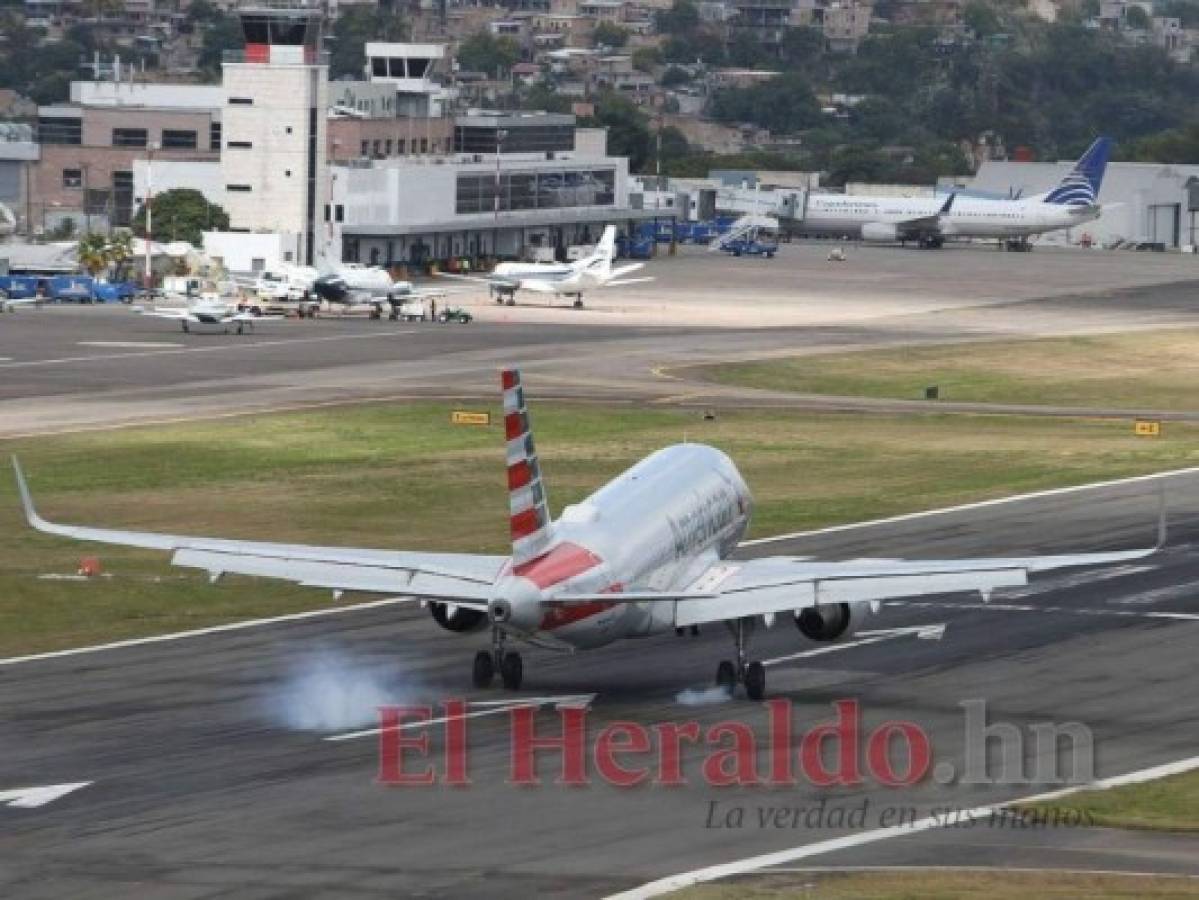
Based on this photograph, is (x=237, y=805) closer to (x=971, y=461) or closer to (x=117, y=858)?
(x=117, y=858)

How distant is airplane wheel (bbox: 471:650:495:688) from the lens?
209ft

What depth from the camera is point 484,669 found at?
63.8 meters

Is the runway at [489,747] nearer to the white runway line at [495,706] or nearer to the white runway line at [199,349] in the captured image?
the white runway line at [495,706]

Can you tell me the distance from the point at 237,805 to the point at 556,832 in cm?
588

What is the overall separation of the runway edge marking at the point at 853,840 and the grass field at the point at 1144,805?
41 centimetres

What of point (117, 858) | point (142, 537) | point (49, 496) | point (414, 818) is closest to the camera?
point (117, 858)

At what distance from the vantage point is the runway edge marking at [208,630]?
70062mm

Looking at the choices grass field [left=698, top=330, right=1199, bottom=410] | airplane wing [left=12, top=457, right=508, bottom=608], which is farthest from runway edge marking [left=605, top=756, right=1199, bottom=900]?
grass field [left=698, top=330, right=1199, bottom=410]

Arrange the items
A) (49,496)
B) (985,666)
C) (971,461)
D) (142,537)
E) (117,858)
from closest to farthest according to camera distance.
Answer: (117,858), (142,537), (985,666), (49,496), (971,461)

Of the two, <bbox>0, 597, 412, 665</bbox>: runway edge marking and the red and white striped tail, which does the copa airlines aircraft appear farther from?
<bbox>0, 597, 412, 665</bbox>: runway edge marking

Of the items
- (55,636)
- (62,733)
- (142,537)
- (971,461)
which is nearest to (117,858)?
(62,733)

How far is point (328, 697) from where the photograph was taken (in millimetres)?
64250

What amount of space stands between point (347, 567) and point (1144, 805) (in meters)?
16.9

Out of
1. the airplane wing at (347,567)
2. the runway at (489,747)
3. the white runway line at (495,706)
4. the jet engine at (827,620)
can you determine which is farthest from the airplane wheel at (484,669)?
the jet engine at (827,620)
